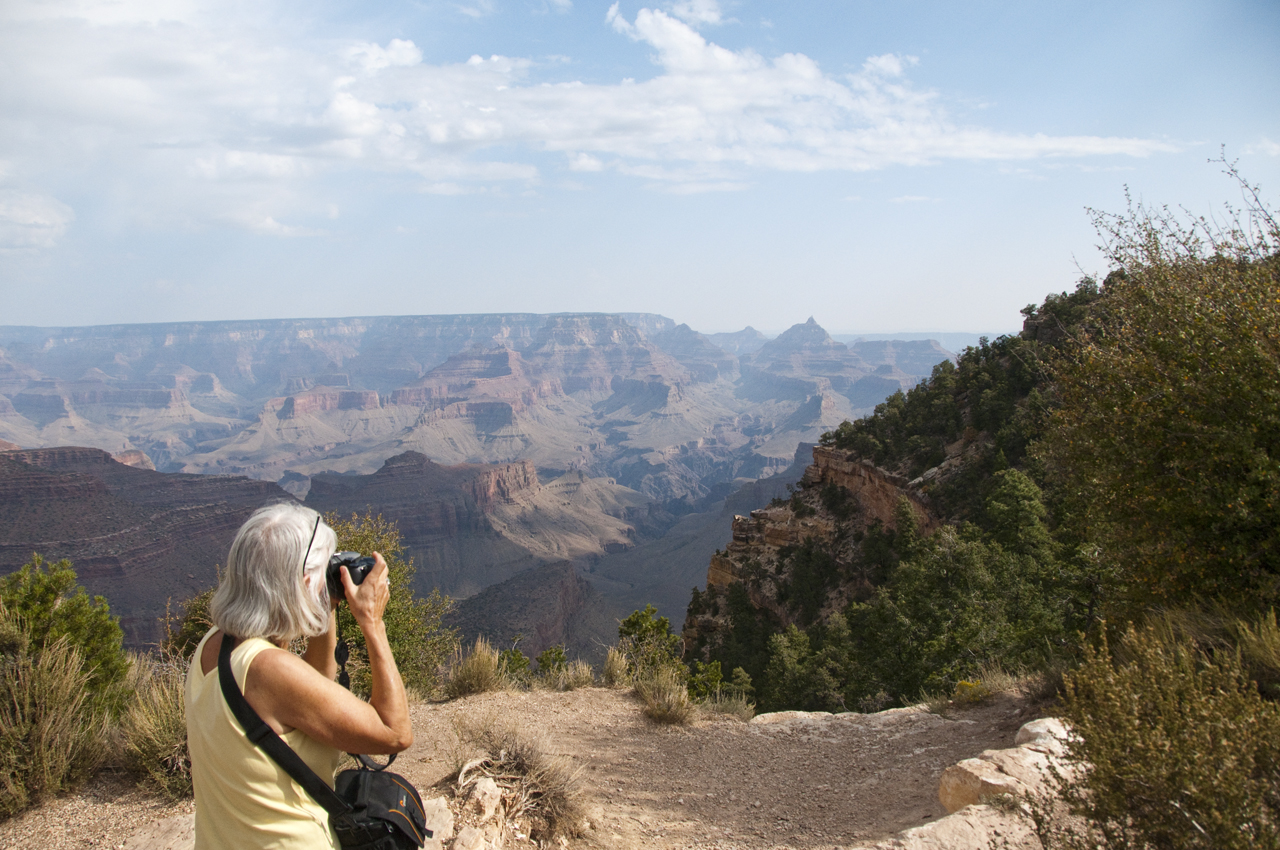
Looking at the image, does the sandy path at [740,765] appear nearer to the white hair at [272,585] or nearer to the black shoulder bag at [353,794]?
the black shoulder bag at [353,794]

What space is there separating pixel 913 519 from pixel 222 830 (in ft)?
82.0

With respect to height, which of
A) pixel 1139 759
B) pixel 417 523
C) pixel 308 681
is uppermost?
pixel 308 681

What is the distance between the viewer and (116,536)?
71438mm

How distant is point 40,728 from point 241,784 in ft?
17.2

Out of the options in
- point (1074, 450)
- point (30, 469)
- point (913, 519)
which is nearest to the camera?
point (1074, 450)

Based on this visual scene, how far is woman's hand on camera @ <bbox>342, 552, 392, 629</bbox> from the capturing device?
2811mm

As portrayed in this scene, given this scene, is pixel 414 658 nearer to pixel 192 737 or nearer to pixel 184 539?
pixel 192 737

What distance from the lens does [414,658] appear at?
14.5 metres

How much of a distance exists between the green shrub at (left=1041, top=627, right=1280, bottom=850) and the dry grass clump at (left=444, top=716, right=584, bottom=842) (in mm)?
3766

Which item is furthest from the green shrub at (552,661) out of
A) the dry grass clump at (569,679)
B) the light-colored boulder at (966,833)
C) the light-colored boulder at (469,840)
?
the light-colored boulder at (966,833)

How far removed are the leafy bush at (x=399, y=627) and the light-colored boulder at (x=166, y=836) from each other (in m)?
4.66

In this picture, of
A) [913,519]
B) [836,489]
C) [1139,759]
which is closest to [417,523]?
[836,489]

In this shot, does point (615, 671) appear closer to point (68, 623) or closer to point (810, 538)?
point (68, 623)

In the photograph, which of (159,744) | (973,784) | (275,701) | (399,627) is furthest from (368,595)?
(399,627)
